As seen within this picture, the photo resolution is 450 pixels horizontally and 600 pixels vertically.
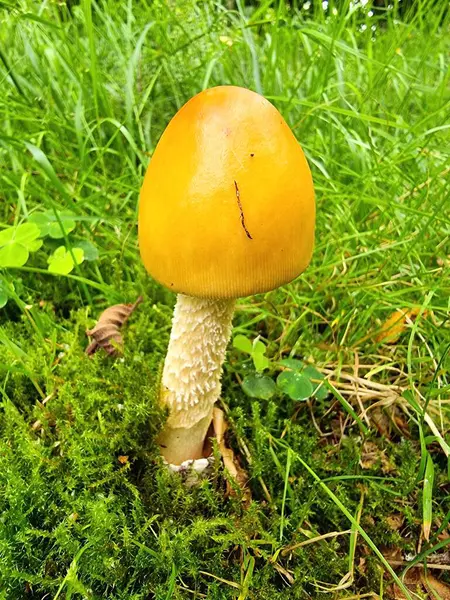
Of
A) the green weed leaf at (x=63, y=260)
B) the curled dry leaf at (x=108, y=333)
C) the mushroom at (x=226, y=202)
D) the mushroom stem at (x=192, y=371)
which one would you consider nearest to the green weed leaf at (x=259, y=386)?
the mushroom stem at (x=192, y=371)

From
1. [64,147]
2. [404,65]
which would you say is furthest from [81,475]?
[404,65]

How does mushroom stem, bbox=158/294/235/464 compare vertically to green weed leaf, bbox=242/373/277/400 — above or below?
above

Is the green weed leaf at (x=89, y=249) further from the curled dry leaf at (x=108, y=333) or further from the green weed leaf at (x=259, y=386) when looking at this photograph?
the green weed leaf at (x=259, y=386)

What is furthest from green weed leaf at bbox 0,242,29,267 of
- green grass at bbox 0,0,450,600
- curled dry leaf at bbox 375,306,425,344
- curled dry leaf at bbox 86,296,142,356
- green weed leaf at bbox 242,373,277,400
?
curled dry leaf at bbox 375,306,425,344

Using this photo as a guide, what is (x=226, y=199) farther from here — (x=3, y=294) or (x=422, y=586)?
(x=422, y=586)

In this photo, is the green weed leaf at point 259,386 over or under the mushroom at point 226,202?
under

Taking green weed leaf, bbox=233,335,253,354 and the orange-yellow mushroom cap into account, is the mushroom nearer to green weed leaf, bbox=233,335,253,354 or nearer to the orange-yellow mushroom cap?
the orange-yellow mushroom cap
